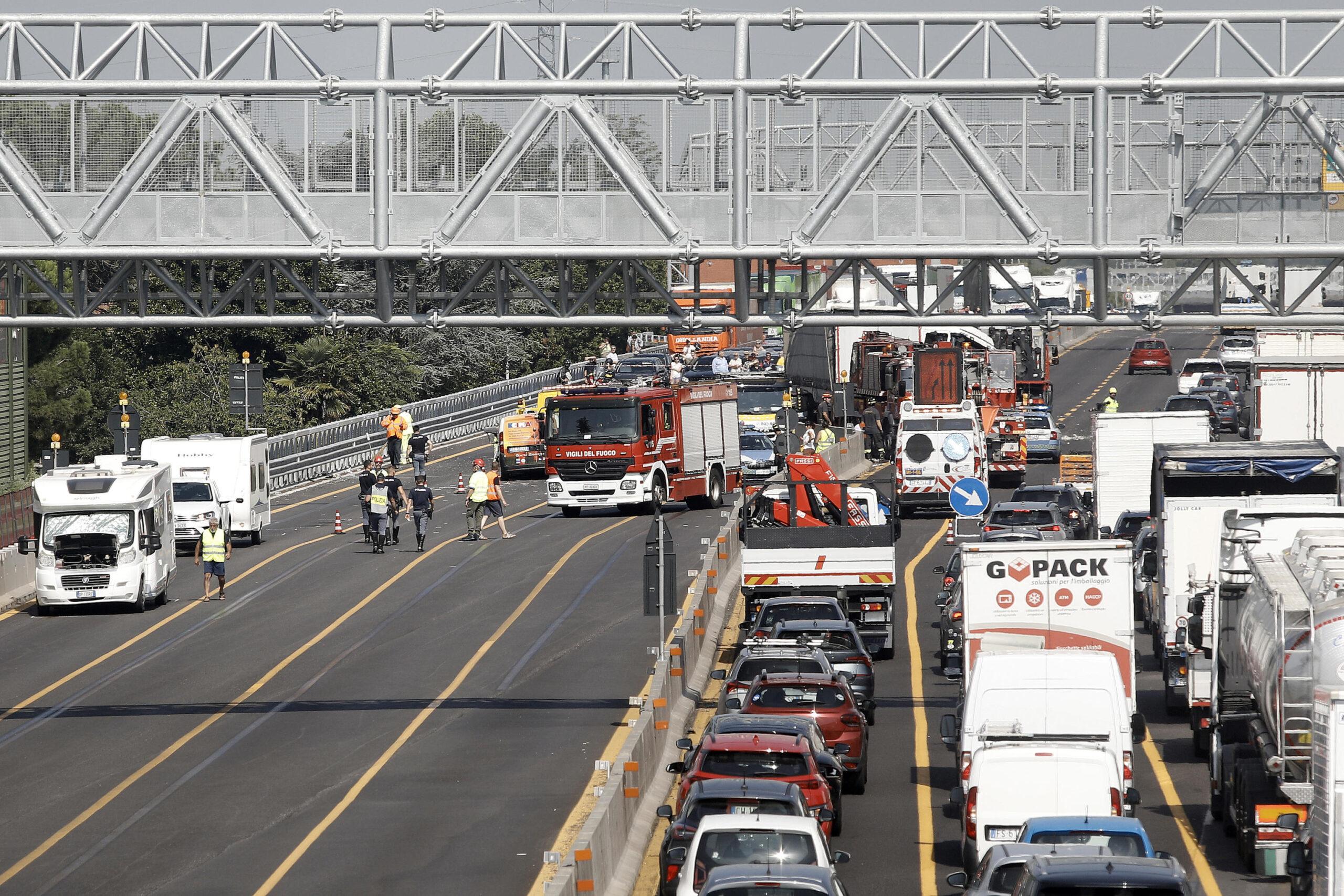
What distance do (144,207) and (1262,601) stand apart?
1356 centimetres

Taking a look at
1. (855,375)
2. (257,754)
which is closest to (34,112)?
(257,754)

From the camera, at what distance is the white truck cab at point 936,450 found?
4903 centimetres

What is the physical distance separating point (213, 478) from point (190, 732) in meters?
19.8

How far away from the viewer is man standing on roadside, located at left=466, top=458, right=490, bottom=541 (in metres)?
44.4

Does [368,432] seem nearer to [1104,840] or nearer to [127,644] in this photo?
[127,644]

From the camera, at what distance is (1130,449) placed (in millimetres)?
38406

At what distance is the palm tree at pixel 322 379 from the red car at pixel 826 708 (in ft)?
175

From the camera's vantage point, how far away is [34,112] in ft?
75.8

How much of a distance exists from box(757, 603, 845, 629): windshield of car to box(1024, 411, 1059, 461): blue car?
33.2 m

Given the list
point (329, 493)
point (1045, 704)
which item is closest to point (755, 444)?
point (329, 493)

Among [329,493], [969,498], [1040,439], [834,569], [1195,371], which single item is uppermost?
[1195,371]

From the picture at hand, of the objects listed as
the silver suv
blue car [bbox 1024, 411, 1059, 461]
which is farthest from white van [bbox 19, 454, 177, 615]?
blue car [bbox 1024, 411, 1059, 461]

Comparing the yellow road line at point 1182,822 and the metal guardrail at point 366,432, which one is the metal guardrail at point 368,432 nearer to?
the metal guardrail at point 366,432

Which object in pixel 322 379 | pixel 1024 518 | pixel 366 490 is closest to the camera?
pixel 1024 518
